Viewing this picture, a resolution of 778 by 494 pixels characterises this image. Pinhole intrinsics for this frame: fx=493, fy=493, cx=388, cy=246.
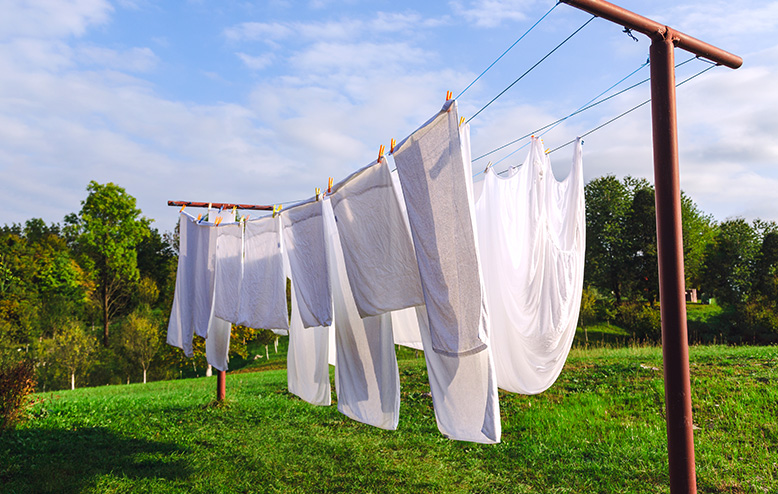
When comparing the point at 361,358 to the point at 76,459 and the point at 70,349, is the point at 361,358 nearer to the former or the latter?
the point at 76,459

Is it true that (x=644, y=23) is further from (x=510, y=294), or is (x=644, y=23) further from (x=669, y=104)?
(x=510, y=294)

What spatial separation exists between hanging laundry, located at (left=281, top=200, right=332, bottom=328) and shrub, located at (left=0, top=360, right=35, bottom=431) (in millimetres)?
5257

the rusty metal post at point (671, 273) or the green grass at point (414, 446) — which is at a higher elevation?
the rusty metal post at point (671, 273)

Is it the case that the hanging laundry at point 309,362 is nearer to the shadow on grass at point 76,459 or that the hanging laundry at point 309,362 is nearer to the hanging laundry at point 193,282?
the shadow on grass at point 76,459

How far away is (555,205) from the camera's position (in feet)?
14.0

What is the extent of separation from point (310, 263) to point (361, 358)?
1033 mm

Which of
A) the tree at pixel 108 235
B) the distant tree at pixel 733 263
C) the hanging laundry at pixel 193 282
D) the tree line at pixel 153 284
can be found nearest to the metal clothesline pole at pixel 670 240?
the hanging laundry at pixel 193 282

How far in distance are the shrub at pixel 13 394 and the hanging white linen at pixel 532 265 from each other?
7057 mm

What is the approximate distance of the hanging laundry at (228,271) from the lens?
6.30 metres

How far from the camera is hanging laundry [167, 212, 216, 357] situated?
22.2ft

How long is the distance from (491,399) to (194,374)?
83.1ft

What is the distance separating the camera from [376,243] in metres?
3.59

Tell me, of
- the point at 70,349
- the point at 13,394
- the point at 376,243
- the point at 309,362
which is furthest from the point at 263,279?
the point at 70,349

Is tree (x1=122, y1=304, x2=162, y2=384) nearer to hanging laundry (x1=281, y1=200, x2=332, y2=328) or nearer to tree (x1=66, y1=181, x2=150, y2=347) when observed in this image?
tree (x1=66, y1=181, x2=150, y2=347)
